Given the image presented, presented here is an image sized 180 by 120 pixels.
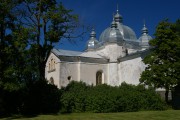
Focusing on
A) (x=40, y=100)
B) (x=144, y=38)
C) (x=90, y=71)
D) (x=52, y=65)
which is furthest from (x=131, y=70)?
(x=40, y=100)

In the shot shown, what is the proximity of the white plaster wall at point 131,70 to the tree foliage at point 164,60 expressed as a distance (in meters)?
11.7

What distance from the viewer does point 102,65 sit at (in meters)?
42.9

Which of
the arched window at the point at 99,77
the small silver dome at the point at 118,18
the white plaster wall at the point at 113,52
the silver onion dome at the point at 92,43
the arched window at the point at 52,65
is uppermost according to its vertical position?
the small silver dome at the point at 118,18

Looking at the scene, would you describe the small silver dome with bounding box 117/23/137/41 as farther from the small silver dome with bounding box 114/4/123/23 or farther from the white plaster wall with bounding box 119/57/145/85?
the white plaster wall with bounding box 119/57/145/85

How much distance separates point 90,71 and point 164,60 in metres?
16.7

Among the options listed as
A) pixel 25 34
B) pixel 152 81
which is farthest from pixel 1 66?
pixel 152 81

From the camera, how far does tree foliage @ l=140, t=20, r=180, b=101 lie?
25594 mm

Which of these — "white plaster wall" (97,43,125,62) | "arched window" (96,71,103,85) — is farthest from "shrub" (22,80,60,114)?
"white plaster wall" (97,43,125,62)

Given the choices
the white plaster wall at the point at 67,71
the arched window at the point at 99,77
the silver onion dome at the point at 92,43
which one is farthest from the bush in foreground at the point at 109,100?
the silver onion dome at the point at 92,43

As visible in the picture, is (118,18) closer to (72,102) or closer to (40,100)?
(72,102)

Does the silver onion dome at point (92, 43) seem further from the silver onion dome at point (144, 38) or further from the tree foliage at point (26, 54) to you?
the tree foliage at point (26, 54)

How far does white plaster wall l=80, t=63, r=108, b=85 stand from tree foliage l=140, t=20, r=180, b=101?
48.0 feet

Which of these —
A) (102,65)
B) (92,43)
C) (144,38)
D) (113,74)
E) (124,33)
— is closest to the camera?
(113,74)

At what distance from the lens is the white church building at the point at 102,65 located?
39.7 metres
